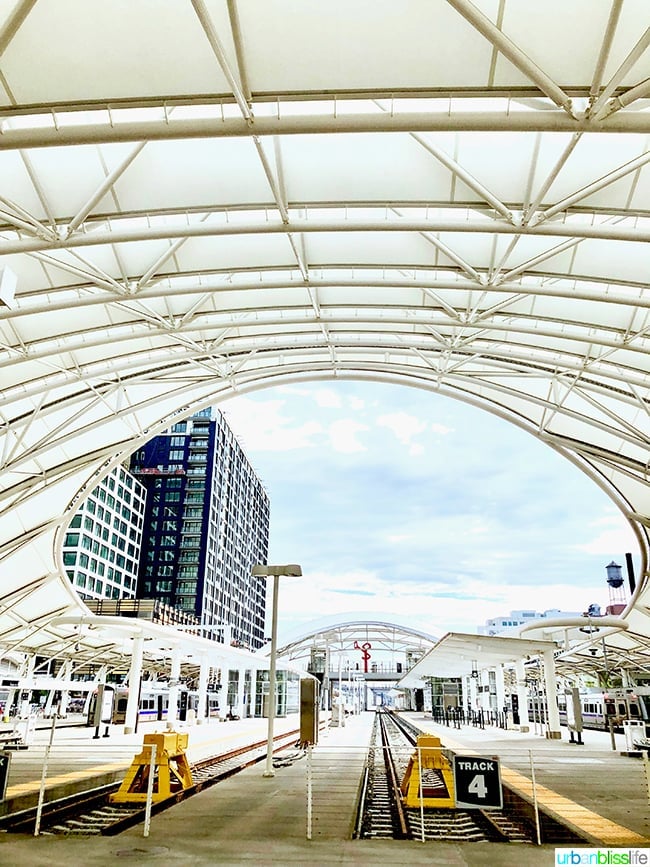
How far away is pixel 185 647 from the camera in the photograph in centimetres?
4881

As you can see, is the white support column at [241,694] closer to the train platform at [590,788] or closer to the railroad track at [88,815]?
the train platform at [590,788]

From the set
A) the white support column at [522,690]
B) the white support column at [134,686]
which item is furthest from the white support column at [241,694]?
the white support column at [522,690]

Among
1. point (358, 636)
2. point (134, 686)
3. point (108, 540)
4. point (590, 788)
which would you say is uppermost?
point (108, 540)

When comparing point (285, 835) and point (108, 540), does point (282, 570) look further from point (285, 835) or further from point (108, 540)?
point (108, 540)

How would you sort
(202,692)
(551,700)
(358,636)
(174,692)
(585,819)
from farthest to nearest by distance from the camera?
(358,636), (202,692), (174,692), (551,700), (585,819)

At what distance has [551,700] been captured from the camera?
40781mm

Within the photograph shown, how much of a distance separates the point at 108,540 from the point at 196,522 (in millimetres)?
23806

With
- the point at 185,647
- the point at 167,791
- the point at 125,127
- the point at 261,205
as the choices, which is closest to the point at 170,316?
the point at 261,205

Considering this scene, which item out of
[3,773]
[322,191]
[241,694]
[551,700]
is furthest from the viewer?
[241,694]

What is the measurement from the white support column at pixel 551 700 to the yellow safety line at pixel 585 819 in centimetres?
2410

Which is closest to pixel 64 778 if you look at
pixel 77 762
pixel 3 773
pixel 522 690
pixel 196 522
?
pixel 77 762

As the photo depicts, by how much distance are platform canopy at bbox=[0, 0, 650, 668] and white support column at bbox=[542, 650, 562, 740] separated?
1792 centimetres

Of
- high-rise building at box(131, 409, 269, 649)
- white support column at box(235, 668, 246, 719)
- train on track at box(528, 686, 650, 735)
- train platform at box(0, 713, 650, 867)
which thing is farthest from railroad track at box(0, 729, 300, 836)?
high-rise building at box(131, 409, 269, 649)

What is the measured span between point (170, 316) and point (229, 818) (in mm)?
13963
